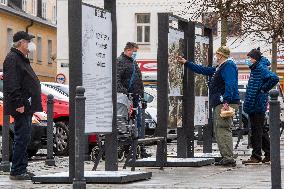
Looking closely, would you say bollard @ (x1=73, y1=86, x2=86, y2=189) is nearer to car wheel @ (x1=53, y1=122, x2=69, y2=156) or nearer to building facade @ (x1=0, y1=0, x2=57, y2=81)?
car wheel @ (x1=53, y1=122, x2=69, y2=156)

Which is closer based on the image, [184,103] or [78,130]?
[78,130]

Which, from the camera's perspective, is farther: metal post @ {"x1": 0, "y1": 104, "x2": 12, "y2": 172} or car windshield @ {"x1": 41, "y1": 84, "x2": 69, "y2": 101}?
car windshield @ {"x1": 41, "y1": 84, "x2": 69, "y2": 101}

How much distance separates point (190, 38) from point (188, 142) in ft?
5.68

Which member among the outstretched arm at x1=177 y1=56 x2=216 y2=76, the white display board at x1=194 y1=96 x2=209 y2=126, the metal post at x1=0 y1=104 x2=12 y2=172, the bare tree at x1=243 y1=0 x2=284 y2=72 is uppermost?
the bare tree at x1=243 y1=0 x2=284 y2=72

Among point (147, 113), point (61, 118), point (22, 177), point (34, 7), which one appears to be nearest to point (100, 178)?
point (22, 177)

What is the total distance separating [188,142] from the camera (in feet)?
57.9

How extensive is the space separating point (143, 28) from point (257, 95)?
4500 centimetres

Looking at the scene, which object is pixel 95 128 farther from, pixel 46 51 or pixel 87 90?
pixel 46 51

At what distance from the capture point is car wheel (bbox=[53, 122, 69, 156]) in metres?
21.6

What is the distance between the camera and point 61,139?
71.1 feet

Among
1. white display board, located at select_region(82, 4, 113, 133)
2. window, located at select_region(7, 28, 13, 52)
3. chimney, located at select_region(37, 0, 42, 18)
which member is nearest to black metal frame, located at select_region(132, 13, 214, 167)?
white display board, located at select_region(82, 4, 113, 133)

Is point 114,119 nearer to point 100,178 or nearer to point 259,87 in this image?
point 100,178

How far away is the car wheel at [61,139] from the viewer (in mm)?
21562

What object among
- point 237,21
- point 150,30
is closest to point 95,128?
point 237,21
